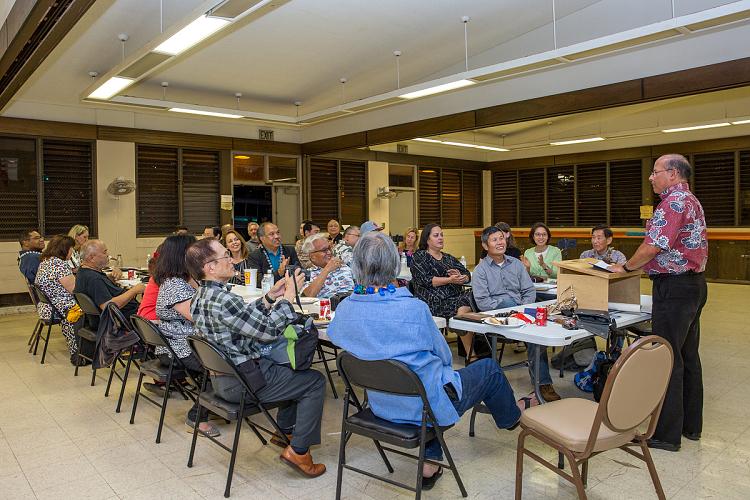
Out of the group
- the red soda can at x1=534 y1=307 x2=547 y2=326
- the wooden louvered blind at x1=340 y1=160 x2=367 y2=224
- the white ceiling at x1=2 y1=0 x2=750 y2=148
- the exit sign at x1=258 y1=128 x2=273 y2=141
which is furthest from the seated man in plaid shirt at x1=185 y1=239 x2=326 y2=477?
the wooden louvered blind at x1=340 y1=160 x2=367 y2=224

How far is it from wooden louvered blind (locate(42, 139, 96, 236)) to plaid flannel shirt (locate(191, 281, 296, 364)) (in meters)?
7.19

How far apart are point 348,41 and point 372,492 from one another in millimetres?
5969

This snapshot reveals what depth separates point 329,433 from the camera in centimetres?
368

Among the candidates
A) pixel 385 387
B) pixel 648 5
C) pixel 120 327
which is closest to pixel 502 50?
pixel 648 5

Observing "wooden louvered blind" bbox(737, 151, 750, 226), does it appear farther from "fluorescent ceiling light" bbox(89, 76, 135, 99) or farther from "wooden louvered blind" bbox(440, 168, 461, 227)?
"fluorescent ceiling light" bbox(89, 76, 135, 99)

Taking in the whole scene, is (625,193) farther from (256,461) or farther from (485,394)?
(256,461)

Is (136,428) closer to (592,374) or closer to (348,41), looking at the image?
(592,374)

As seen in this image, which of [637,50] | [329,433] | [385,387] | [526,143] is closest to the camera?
[385,387]

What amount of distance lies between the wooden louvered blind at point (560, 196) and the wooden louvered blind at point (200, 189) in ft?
26.2

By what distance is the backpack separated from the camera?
307cm

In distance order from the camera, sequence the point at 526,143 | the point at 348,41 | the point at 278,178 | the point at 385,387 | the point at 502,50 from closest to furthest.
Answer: the point at 385,387, the point at 348,41, the point at 502,50, the point at 278,178, the point at 526,143

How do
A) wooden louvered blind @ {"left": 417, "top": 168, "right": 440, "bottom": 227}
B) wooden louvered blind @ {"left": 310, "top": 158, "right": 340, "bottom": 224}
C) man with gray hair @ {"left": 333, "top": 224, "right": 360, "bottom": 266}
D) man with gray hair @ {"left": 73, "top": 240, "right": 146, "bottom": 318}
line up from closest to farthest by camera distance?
man with gray hair @ {"left": 73, "top": 240, "right": 146, "bottom": 318}, man with gray hair @ {"left": 333, "top": 224, "right": 360, "bottom": 266}, wooden louvered blind @ {"left": 310, "top": 158, "right": 340, "bottom": 224}, wooden louvered blind @ {"left": 417, "top": 168, "right": 440, "bottom": 227}

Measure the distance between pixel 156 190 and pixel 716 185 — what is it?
35.5 feet

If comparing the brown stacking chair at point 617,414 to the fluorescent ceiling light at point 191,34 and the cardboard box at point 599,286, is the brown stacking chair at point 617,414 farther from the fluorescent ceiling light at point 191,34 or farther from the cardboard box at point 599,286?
the fluorescent ceiling light at point 191,34
